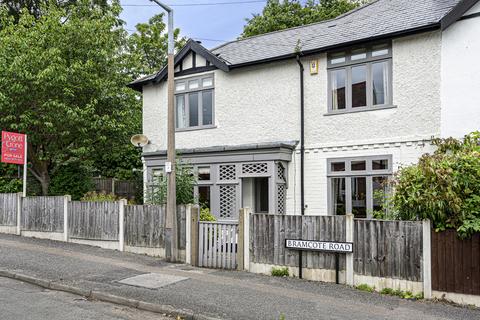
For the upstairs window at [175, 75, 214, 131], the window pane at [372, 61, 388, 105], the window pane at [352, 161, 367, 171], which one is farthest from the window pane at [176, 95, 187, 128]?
the window pane at [372, 61, 388, 105]

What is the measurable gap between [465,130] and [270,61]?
618 cm

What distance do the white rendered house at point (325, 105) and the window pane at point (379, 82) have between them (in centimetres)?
3

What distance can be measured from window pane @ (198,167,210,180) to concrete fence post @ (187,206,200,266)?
4.02 meters

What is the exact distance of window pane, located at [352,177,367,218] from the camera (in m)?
13.3

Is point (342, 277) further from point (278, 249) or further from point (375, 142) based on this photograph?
point (375, 142)

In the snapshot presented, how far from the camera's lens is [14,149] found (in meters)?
15.9

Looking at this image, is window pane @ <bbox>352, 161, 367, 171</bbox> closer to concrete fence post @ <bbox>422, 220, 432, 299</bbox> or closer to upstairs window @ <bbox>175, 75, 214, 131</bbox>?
concrete fence post @ <bbox>422, 220, 432, 299</bbox>

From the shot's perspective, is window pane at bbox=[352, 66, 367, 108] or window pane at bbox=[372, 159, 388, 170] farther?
window pane at bbox=[352, 66, 367, 108]

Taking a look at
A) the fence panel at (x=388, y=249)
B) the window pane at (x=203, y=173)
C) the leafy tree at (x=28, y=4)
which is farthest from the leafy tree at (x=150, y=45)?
the fence panel at (x=388, y=249)

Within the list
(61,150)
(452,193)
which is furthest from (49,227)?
(452,193)

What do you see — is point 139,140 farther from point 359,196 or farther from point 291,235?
point 291,235

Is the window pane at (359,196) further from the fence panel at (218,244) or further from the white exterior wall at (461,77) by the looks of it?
the fence panel at (218,244)

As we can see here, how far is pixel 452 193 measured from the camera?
27.2 ft

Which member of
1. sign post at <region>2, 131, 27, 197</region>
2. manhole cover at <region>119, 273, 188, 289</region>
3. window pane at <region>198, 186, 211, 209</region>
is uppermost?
sign post at <region>2, 131, 27, 197</region>
